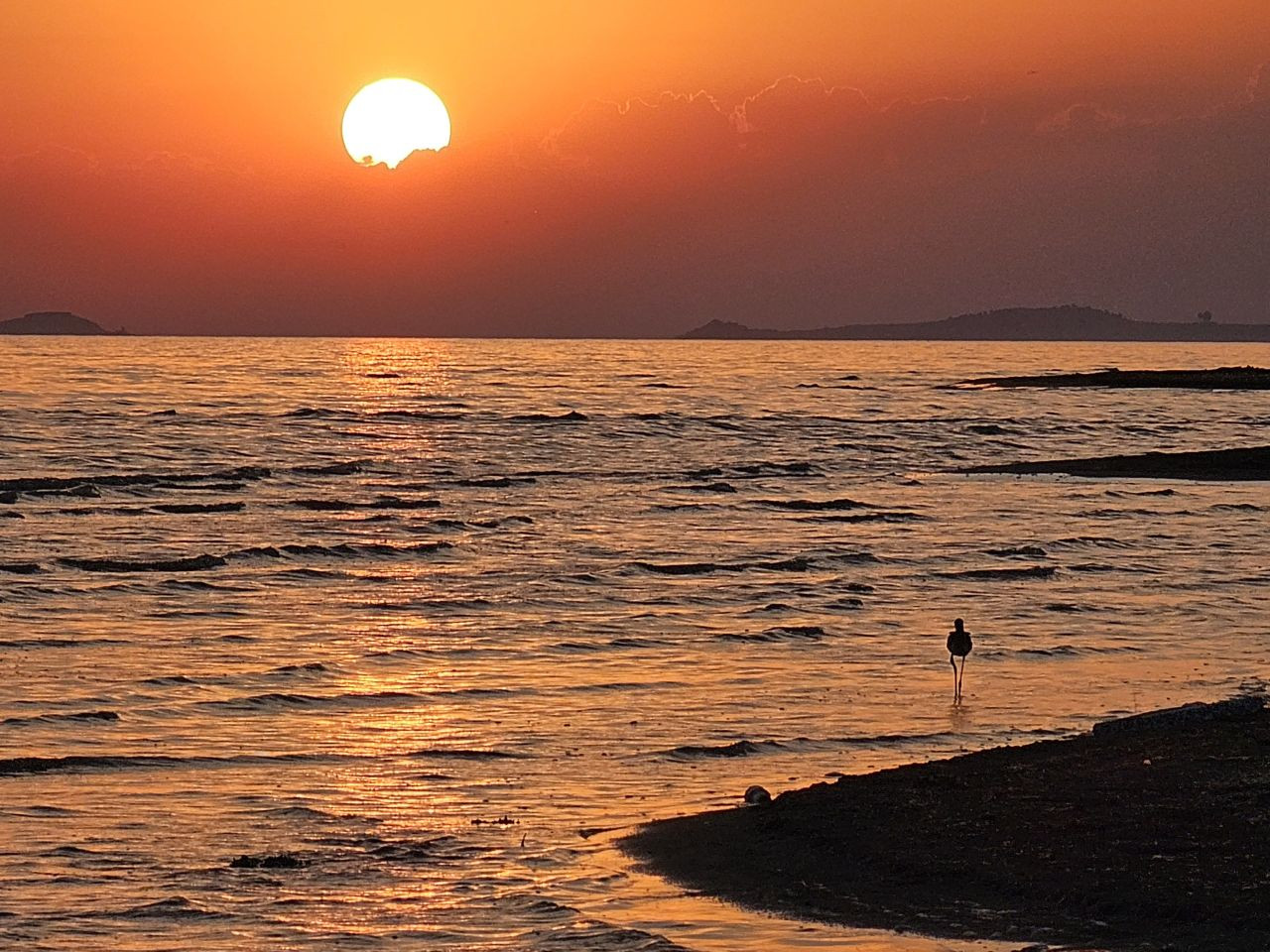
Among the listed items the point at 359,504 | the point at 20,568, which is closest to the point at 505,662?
the point at 20,568

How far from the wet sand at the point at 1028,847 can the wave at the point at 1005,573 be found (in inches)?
606

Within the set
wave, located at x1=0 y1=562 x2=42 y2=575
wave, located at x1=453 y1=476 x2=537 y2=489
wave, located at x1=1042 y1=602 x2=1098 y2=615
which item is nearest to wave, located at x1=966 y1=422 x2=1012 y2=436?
wave, located at x1=453 y1=476 x2=537 y2=489

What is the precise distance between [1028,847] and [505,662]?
10450 mm

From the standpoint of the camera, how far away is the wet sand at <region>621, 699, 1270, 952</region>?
33.2 feet

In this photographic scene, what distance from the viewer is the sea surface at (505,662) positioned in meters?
11.6

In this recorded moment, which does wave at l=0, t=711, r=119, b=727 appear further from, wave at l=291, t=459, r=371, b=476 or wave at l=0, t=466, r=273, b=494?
wave at l=291, t=459, r=371, b=476

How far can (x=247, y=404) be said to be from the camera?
93000 mm

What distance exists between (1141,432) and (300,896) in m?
69.9

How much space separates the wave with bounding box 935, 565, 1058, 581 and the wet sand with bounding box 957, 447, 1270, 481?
22907mm

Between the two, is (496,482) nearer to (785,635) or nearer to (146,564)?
(146,564)

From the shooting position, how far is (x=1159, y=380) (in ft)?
441

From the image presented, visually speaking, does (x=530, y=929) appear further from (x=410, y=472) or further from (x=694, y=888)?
(x=410, y=472)

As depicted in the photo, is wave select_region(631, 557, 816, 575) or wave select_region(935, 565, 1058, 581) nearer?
wave select_region(935, 565, 1058, 581)

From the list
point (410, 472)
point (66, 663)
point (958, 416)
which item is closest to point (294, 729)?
point (66, 663)
